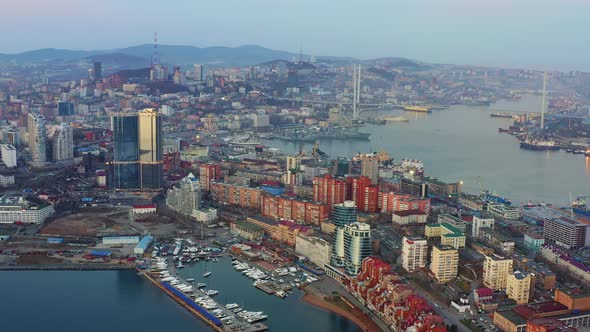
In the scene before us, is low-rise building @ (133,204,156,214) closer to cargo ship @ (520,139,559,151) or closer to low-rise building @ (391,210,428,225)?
low-rise building @ (391,210,428,225)

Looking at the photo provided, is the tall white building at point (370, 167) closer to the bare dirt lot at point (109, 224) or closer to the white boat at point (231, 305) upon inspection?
the bare dirt lot at point (109, 224)

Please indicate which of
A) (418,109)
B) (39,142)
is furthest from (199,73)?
(39,142)

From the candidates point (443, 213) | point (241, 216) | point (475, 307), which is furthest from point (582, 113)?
point (475, 307)

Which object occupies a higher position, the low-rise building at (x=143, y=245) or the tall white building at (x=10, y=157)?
the tall white building at (x=10, y=157)

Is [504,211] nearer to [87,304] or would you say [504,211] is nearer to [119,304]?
[119,304]

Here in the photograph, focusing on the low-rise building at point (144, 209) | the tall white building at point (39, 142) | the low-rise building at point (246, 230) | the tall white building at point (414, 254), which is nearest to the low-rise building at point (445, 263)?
the tall white building at point (414, 254)

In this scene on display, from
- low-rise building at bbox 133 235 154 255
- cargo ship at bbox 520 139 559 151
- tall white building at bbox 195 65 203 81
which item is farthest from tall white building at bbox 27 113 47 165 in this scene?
tall white building at bbox 195 65 203 81
